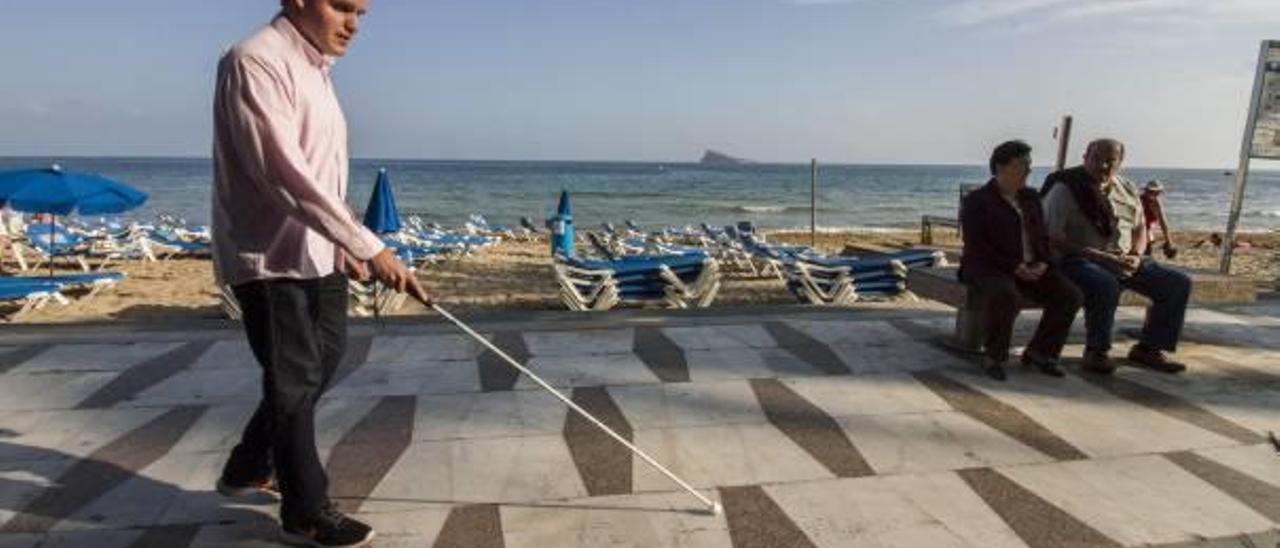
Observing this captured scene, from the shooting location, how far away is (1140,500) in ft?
10.7

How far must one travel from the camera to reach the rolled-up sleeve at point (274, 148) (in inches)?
93.4

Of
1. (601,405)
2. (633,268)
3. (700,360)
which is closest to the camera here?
(601,405)

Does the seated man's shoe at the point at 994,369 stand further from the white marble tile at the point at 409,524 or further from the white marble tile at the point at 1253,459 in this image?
the white marble tile at the point at 409,524

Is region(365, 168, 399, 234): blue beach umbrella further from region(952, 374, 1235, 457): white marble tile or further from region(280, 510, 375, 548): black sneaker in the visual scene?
region(280, 510, 375, 548): black sneaker

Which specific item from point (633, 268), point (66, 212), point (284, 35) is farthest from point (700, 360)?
point (66, 212)

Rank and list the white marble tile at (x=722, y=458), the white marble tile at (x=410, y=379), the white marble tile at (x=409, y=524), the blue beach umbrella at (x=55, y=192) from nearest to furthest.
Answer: the white marble tile at (x=409, y=524) → the white marble tile at (x=722, y=458) → the white marble tile at (x=410, y=379) → the blue beach umbrella at (x=55, y=192)

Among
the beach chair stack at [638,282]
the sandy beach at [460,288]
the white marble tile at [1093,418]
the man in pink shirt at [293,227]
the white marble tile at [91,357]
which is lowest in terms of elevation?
the sandy beach at [460,288]

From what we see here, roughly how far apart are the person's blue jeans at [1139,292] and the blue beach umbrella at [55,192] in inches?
467

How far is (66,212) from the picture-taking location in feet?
38.5

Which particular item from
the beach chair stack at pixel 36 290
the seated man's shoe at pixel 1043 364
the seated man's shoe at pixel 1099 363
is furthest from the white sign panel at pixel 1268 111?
the beach chair stack at pixel 36 290

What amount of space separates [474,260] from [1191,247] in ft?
58.5

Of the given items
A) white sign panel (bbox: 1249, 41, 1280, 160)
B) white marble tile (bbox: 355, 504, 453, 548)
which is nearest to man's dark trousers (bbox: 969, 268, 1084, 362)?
white marble tile (bbox: 355, 504, 453, 548)

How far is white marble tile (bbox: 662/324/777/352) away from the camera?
18.3ft

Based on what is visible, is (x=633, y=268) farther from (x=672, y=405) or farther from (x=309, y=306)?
(x=309, y=306)
